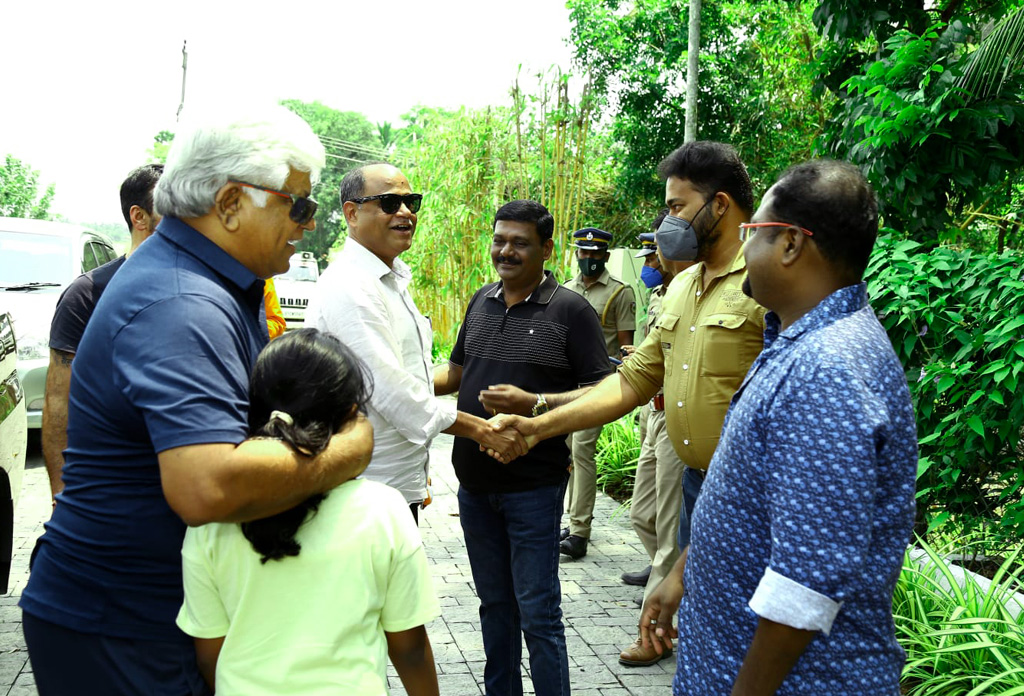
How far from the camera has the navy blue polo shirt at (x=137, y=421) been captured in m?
1.69

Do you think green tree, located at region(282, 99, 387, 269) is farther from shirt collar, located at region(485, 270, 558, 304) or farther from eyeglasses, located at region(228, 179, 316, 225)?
eyeglasses, located at region(228, 179, 316, 225)

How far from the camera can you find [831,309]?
6.15 feet

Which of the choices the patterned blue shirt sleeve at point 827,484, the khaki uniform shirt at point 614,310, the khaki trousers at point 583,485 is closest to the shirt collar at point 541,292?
the patterned blue shirt sleeve at point 827,484

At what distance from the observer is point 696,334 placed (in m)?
3.14

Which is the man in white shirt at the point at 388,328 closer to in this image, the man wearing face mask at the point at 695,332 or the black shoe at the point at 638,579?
the man wearing face mask at the point at 695,332

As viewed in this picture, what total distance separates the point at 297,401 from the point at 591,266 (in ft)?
18.0

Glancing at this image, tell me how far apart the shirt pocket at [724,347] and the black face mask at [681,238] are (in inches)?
12.0

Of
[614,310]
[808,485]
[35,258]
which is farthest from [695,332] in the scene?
[35,258]

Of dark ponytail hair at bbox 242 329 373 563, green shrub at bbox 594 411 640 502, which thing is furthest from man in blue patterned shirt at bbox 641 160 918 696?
green shrub at bbox 594 411 640 502

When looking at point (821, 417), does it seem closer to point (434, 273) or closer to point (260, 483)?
point (260, 483)

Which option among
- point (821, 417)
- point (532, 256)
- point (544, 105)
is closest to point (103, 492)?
point (821, 417)

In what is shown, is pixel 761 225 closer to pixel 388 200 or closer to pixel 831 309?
pixel 831 309

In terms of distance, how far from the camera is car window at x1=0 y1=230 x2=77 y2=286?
344 inches

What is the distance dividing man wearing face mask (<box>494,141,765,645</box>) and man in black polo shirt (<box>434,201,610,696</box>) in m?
0.20
